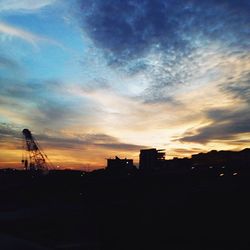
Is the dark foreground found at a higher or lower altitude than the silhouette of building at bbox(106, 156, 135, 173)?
lower

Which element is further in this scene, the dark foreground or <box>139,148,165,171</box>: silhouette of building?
<box>139,148,165,171</box>: silhouette of building

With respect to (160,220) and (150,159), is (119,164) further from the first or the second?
(160,220)

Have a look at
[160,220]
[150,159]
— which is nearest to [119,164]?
[150,159]

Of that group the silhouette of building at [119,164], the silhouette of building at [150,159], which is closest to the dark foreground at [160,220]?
the silhouette of building at [150,159]

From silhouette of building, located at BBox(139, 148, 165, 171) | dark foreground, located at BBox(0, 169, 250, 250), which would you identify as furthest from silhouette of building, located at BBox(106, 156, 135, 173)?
dark foreground, located at BBox(0, 169, 250, 250)

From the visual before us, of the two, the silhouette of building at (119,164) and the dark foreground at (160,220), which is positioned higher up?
the silhouette of building at (119,164)

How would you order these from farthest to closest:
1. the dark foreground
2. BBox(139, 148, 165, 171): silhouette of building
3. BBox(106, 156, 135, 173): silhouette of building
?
1. BBox(106, 156, 135, 173): silhouette of building
2. BBox(139, 148, 165, 171): silhouette of building
3. the dark foreground

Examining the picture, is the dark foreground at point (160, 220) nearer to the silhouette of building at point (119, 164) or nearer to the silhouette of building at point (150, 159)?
the silhouette of building at point (150, 159)

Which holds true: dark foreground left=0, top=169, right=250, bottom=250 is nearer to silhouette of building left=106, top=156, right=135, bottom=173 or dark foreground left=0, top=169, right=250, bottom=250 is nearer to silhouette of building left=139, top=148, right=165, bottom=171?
silhouette of building left=139, top=148, right=165, bottom=171

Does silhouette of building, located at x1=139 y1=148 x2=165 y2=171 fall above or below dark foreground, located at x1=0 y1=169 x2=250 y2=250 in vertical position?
above

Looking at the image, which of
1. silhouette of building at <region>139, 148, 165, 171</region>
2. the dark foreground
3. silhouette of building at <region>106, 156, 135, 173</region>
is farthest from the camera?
silhouette of building at <region>106, 156, 135, 173</region>

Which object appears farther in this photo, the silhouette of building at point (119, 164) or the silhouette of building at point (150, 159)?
the silhouette of building at point (119, 164)

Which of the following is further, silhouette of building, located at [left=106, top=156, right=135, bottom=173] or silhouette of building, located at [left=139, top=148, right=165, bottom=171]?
silhouette of building, located at [left=106, top=156, right=135, bottom=173]

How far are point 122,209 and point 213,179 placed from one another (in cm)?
995
